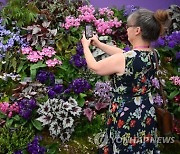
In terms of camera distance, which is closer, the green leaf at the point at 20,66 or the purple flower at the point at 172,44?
the green leaf at the point at 20,66

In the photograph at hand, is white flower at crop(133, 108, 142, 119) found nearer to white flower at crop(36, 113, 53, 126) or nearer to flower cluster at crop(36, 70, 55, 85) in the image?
white flower at crop(36, 113, 53, 126)

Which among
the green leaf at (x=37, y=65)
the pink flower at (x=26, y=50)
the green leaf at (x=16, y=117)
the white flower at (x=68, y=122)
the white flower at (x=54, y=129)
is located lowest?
the white flower at (x=54, y=129)

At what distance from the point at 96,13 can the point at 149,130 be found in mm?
3357

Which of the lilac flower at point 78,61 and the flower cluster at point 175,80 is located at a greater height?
the lilac flower at point 78,61

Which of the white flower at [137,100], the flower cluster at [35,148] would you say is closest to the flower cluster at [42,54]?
the flower cluster at [35,148]

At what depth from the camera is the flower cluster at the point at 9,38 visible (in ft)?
17.4

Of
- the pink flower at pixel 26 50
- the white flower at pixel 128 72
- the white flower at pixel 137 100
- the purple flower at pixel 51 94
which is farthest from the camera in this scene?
the pink flower at pixel 26 50

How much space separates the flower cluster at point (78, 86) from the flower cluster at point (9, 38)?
117cm

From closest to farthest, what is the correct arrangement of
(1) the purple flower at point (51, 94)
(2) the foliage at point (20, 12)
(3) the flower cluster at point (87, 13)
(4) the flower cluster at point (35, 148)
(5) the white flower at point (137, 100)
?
(5) the white flower at point (137, 100)
(4) the flower cluster at point (35, 148)
(1) the purple flower at point (51, 94)
(2) the foliage at point (20, 12)
(3) the flower cluster at point (87, 13)

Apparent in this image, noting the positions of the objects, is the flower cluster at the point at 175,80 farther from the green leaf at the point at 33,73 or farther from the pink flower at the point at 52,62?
the green leaf at the point at 33,73

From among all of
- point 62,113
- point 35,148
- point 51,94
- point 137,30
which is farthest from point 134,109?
point 51,94

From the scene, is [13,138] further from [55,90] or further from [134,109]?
[134,109]

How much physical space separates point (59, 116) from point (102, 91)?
0.66 meters

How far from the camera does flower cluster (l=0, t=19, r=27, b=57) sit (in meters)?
5.30
